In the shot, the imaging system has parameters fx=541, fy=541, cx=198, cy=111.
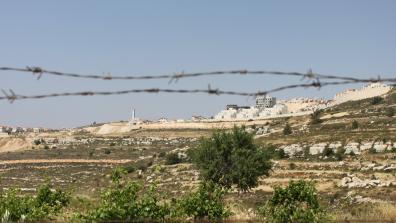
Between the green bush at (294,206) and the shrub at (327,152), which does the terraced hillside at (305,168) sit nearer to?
the shrub at (327,152)

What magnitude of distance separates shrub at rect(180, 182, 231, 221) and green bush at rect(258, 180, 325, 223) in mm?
1485

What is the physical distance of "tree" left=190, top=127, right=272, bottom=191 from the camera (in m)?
38.0

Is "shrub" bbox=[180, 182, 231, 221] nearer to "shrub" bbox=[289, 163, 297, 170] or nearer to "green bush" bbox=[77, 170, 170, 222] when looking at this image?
"green bush" bbox=[77, 170, 170, 222]

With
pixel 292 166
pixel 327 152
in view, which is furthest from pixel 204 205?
pixel 327 152

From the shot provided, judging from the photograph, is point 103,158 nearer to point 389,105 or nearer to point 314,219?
point 389,105

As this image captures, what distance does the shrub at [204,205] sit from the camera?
12.4m

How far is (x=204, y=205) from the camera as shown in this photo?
41.4 feet

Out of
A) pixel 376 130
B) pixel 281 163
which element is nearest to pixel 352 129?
pixel 376 130

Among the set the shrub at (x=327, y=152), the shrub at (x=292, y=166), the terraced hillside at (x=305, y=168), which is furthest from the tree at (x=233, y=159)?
the shrub at (x=327, y=152)

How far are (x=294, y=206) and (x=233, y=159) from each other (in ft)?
79.1

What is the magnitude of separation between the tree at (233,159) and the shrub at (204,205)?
2402 cm

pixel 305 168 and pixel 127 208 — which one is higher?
pixel 127 208

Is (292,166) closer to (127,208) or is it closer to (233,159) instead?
(233,159)

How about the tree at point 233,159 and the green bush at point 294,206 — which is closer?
the green bush at point 294,206
